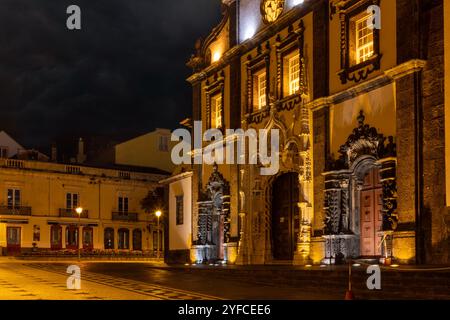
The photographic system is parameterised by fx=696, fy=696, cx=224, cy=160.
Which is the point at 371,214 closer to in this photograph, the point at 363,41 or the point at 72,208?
the point at 363,41

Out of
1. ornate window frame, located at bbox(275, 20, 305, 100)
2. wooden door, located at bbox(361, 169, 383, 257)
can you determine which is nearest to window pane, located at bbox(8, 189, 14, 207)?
ornate window frame, located at bbox(275, 20, 305, 100)

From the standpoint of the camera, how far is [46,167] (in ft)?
189

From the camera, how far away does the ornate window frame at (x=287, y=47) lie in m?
25.3

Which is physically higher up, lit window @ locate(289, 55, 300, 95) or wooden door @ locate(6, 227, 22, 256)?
lit window @ locate(289, 55, 300, 95)

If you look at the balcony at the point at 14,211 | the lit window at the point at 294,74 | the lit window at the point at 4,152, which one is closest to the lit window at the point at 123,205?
the balcony at the point at 14,211

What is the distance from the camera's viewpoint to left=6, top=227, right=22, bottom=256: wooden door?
55344mm

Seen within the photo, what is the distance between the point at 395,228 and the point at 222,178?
1300 centimetres

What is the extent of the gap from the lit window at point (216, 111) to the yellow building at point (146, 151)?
34.9 meters

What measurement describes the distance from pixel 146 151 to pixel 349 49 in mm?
47279

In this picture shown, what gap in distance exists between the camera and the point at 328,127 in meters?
23.5

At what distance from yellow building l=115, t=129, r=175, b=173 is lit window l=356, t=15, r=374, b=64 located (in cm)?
4618

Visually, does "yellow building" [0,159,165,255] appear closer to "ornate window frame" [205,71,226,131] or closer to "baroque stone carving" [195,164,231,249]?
"baroque stone carving" [195,164,231,249]

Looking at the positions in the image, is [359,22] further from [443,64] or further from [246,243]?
[246,243]

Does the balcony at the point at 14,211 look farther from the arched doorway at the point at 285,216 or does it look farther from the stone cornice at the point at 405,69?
the stone cornice at the point at 405,69
